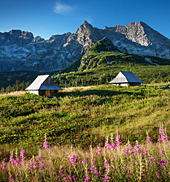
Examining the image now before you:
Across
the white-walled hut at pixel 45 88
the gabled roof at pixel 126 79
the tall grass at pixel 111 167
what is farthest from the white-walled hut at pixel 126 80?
the tall grass at pixel 111 167

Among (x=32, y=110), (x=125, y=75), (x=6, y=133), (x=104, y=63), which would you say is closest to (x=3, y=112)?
(x=32, y=110)

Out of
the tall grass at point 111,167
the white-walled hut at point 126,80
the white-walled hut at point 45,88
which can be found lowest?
the tall grass at point 111,167

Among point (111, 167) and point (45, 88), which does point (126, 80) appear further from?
point (111, 167)

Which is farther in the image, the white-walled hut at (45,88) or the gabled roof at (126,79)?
the gabled roof at (126,79)

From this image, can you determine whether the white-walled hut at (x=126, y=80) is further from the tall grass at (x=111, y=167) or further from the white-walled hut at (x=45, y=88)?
the tall grass at (x=111, y=167)

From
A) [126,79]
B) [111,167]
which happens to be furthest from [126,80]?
[111,167]

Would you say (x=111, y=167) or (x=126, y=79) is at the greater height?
(x=126, y=79)

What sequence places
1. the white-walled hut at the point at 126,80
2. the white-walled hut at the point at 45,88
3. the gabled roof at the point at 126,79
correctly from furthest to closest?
the gabled roof at the point at 126,79 < the white-walled hut at the point at 126,80 < the white-walled hut at the point at 45,88

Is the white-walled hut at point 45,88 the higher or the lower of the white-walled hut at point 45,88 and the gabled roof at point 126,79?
the lower

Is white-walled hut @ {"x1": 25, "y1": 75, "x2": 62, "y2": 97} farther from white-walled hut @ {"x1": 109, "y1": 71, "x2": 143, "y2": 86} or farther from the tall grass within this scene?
the tall grass

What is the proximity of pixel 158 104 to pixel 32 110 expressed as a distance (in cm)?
1666

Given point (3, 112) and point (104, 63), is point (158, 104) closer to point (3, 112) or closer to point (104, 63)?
point (3, 112)

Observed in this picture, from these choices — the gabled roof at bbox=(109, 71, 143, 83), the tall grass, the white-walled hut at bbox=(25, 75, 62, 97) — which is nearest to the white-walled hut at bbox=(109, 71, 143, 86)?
the gabled roof at bbox=(109, 71, 143, 83)

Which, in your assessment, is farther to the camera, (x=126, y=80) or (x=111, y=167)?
(x=126, y=80)
